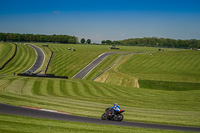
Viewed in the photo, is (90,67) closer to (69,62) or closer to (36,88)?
(69,62)

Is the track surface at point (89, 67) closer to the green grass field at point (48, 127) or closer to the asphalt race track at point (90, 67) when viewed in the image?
the asphalt race track at point (90, 67)

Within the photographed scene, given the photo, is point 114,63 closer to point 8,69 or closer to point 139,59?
point 139,59

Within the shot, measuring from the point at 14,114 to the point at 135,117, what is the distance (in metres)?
13.3

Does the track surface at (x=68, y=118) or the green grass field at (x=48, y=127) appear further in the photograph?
the track surface at (x=68, y=118)

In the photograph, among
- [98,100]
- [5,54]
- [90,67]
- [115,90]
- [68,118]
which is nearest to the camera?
[68,118]

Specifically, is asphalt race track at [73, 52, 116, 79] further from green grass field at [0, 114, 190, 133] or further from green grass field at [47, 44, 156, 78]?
green grass field at [0, 114, 190, 133]

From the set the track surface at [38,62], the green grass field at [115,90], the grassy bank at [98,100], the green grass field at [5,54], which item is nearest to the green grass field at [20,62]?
the green grass field at [115,90]

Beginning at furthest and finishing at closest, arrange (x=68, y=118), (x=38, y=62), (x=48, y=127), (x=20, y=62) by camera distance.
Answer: (x=38, y=62)
(x=20, y=62)
(x=68, y=118)
(x=48, y=127)

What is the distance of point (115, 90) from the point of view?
158 ft

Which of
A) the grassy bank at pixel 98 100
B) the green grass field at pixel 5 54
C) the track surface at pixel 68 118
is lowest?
the grassy bank at pixel 98 100

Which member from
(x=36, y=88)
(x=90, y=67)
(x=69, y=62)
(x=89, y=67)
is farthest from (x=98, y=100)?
(x=69, y=62)

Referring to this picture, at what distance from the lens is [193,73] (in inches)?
2798

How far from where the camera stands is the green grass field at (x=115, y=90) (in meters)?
24.0

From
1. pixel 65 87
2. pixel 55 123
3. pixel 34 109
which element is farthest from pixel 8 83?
pixel 55 123
